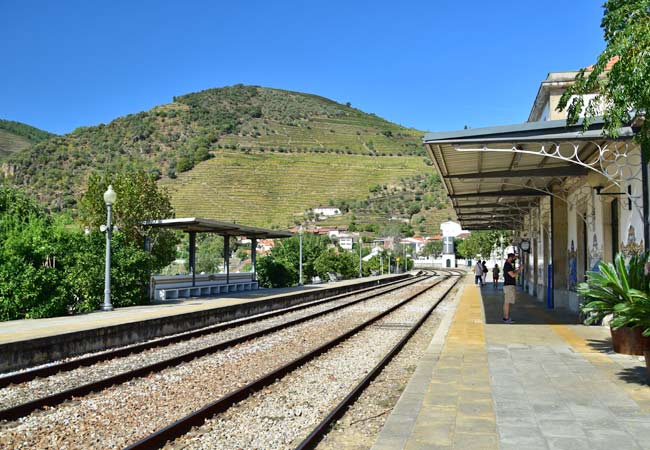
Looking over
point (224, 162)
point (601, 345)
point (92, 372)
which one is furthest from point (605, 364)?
point (224, 162)

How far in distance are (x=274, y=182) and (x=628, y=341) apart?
451 ft

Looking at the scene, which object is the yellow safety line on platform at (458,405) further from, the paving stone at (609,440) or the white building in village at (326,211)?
the white building in village at (326,211)

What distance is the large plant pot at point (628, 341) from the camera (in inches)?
400

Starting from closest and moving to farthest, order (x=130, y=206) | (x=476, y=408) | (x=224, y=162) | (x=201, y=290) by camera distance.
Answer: (x=476, y=408) → (x=201, y=290) → (x=130, y=206) → (x=224, y=162)

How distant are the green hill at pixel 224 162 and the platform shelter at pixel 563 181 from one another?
97230 millimetres

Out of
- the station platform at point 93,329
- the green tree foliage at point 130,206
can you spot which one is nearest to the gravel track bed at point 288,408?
the station platform at point 93,329

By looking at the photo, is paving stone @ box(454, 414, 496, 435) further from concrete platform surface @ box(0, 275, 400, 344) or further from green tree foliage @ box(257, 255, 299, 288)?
green tree foliage @ box(257, 255, 299, 288)

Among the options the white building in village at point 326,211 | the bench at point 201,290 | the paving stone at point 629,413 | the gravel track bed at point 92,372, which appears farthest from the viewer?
the white building in village at point 326,211

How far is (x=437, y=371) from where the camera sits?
9406mm

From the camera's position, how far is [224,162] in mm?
152125

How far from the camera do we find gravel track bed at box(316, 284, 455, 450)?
6493mm

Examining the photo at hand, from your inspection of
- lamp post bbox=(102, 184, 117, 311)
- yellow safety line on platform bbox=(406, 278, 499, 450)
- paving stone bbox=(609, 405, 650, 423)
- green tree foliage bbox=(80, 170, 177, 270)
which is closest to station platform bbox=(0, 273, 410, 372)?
lamp post bbox=(102, 184, 117, 311)

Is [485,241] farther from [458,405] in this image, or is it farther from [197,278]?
[458,405]

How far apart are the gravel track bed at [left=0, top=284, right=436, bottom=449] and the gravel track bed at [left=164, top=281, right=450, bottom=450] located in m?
0.55
